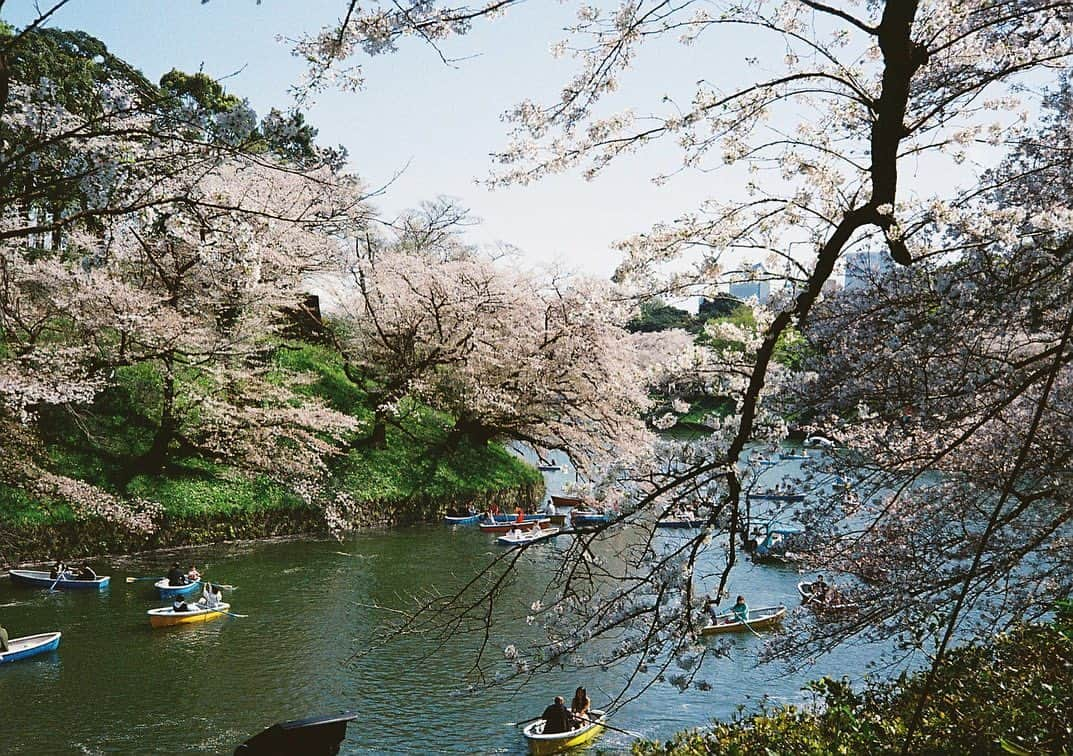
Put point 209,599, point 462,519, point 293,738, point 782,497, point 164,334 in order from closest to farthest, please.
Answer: point 782,497 → point 293,738 → point 209,599 → point 164,334 → point 462,519

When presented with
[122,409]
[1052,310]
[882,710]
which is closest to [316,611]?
[122,409]

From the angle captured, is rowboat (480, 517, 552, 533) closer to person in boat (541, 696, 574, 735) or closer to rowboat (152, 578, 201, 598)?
rowboat (152, 578, 201, 598)

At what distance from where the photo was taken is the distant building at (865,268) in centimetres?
415

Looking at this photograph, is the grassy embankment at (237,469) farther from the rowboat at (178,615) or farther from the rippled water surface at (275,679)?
the rowboat at (178,615)

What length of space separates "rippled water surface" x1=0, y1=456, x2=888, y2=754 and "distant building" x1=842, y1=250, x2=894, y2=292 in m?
4.65

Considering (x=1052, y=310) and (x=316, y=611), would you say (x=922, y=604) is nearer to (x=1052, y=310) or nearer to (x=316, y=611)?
(x=1052, y=310)

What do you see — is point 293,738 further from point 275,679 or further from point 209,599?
point 209,599

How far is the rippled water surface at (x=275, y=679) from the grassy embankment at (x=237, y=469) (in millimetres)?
1961

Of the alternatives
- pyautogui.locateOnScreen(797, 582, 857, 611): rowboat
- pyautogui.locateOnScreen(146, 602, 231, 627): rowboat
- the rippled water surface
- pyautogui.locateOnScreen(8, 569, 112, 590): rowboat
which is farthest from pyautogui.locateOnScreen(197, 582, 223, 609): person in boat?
pyautogui.locateOnScreen(797, 582, 857, 611): rowboat

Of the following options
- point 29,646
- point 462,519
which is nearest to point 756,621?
point 462,519

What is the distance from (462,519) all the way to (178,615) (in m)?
8.70

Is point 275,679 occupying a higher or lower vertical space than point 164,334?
lower

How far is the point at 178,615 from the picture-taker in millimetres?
11695

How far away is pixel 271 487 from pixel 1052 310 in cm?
1694
